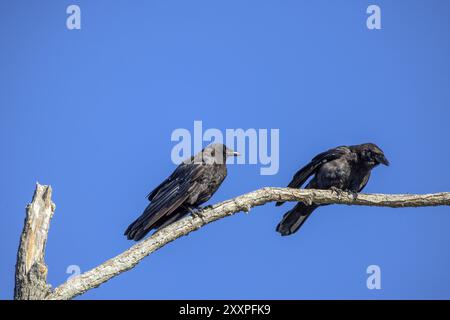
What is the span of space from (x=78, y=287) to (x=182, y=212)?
7.54 feet

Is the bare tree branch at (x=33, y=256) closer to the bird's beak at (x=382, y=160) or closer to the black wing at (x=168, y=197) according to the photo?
the black wing at (x=168, y=197)

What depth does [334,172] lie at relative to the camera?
10.9m

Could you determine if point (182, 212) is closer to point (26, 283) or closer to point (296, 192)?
point (296, 192)

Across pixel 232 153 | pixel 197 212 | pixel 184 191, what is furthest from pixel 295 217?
pixel 197 212

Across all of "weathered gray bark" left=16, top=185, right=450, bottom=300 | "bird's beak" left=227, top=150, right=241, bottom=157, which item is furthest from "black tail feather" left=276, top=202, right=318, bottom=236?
"bird's beak" left=227, top=150, right=241, bottom=157

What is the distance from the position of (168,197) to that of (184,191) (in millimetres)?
245

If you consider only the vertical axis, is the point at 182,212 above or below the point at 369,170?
below

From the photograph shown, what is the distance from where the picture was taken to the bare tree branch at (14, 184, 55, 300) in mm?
7551

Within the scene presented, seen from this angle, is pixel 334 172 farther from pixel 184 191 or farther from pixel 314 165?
pixel 184 191

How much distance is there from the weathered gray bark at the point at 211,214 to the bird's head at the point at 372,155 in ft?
3.84

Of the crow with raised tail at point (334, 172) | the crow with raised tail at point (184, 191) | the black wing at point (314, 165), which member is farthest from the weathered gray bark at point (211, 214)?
the black wing at point (314, 165)

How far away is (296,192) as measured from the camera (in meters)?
9.63
